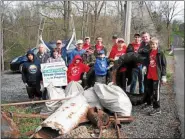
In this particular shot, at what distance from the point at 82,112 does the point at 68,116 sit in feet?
1.42

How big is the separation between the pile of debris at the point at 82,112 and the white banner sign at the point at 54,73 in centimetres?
33

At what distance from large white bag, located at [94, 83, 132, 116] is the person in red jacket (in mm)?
1323

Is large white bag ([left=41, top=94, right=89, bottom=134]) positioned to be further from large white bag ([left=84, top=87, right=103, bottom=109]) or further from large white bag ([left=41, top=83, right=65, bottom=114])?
large white bag ([left=41, top=83, right=65, bottom=114])

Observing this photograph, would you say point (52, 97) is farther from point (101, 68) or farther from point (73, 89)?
point (101, 68)

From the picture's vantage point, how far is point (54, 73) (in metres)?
8.13

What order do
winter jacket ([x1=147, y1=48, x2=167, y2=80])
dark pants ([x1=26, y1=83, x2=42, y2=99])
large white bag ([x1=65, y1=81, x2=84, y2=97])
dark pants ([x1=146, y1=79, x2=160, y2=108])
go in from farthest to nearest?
dark pants ([x1=26, y1=83, x2=42, y2=99]), large white bag ([x1=65, y1=81, x2=84, y2=97]), dark pants ([x1=146, y1=79, x2=160, y2=108]), winter jacket ([x1=147, y1=48, x2=167, y2=80])

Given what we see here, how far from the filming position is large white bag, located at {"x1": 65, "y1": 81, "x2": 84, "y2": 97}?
7312 millimetres

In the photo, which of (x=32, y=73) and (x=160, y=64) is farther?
(x=32, y=73)

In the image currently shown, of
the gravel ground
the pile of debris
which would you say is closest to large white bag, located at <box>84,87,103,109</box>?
the pile of debris

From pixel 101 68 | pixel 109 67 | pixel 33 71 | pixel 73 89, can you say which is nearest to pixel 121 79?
pixel 109 67

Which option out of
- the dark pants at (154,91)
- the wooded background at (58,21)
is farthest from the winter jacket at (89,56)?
the wooded background at (58,21)

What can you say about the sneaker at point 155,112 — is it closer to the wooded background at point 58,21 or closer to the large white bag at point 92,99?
the large white bag at point 92,99

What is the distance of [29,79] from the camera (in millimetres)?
8305

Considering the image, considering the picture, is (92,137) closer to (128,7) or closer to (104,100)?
(104,100)
